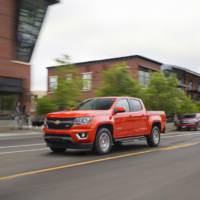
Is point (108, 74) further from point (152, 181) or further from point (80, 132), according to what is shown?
point (152, 181)

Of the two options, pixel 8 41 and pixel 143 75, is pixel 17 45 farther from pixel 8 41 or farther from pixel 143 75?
pixel 143 75

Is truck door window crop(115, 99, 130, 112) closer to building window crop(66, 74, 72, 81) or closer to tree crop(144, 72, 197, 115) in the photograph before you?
building window crop(66, 74, 72, 81)

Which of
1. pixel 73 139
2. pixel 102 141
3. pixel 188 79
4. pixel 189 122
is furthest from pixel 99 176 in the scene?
pixel 188 79

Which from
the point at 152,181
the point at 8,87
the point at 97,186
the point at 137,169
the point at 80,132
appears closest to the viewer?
the point at 97,186

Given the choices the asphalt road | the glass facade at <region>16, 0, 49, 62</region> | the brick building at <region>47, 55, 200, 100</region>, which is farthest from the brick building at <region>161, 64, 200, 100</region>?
the asphalt road

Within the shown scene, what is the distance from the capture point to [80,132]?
12.1m

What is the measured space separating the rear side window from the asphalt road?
6.98 feet

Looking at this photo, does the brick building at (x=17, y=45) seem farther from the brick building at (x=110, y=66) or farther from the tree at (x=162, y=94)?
the brick building at (x=110, y=66)

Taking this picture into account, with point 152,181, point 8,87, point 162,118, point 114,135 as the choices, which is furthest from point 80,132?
point 8,87

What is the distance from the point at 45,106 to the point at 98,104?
61.8 ft

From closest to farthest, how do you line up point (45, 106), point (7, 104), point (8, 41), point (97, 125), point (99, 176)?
point (99, 176)
point (97, 125)
point (8, 41)
point (7, 104)
point (45, 106)

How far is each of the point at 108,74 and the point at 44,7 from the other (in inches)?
285

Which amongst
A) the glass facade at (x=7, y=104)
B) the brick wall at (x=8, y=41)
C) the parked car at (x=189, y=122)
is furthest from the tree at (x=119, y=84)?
the glass facade at (x=7, y=104)

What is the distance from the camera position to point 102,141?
41.6 ft
